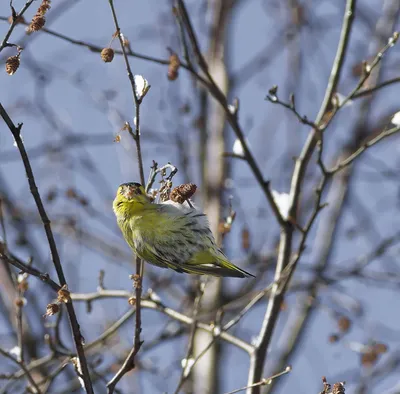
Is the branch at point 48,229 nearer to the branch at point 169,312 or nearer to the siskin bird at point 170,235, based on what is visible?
the branch at point 169,312

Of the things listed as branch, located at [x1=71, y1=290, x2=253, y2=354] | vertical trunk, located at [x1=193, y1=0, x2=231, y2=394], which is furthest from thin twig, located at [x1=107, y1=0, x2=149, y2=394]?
vertical trunk, located at [x1=193, y1=0, x2=231, y2=394]

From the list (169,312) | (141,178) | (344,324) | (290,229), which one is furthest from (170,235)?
(344,324)

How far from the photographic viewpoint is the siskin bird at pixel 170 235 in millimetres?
3900

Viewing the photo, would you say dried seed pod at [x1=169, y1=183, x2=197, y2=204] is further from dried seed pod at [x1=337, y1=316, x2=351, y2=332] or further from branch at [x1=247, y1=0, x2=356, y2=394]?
dried seed pod at [x1=337, y1=316, x2=351, y2=332]

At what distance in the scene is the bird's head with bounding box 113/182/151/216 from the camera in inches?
149

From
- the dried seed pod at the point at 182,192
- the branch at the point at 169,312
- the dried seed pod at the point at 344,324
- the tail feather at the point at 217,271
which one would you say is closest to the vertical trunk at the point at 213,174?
the dried seed pod at the point at 344,324

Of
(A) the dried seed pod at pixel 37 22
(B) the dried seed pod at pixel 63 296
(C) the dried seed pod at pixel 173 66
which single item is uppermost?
(C) the dried seed pod at pixel 173 66

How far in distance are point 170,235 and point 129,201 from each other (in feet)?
1.06

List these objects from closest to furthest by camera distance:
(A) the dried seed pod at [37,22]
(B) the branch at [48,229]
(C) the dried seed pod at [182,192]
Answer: (B) the branch at [48,229] → (A) the dried seed pod at [37,22] → (C) the dried seed pod at [182,192]

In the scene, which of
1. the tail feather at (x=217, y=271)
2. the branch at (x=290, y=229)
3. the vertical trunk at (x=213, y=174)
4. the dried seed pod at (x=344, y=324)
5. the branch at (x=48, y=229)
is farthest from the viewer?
the vertical trunk at (x=213, y=174)

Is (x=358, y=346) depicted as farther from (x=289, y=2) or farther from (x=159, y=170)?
(x=289, y=2)

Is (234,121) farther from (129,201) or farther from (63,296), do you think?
(63,296)

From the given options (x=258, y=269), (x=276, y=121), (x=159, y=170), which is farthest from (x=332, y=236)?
(x=159, y=170)

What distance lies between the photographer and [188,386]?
6.36 meters
